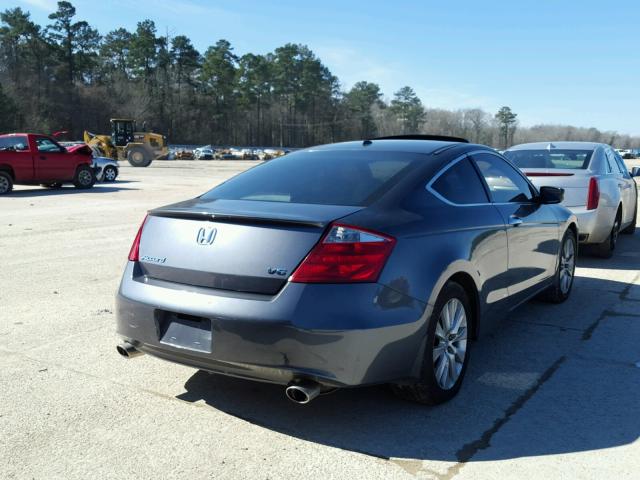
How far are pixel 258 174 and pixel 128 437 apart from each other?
1.97m

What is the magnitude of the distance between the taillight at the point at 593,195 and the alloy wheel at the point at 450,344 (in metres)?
5.09

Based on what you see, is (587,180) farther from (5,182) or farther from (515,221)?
(5,182)

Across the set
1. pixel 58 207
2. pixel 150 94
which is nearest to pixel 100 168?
pixel 58 207

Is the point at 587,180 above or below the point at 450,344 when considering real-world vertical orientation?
above

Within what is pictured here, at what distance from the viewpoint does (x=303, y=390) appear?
3.04 metres

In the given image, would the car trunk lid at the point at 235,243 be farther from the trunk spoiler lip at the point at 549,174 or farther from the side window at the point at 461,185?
the trunk spoiler lip at the point at 549,174

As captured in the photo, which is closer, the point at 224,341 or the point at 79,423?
the point at 224,341

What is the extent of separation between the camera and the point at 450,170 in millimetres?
4160

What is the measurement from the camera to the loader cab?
48312 millimetres

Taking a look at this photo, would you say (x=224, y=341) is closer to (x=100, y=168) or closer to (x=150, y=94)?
(x=100, y=168)

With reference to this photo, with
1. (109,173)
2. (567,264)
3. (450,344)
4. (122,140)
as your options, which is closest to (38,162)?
(109,173)

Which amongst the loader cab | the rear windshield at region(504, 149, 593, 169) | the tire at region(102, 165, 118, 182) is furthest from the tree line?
the rear windshield at region(504, 149, 593, 169)

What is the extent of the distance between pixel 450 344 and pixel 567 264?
3140 mm

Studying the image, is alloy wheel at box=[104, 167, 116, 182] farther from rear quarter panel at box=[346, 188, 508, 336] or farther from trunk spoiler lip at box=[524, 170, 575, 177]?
rear quarter panel at box=[346, 188, 508, 336]
